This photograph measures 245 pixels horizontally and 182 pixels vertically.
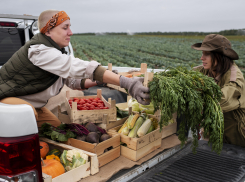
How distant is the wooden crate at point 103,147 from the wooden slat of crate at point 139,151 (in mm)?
75

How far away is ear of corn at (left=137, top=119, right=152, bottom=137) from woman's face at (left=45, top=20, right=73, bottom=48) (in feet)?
4.23

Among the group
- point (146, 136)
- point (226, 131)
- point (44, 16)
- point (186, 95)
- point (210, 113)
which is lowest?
point (226, 131)

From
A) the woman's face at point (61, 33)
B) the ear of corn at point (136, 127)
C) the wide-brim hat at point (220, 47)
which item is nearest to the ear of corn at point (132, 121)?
the ear of corn at point (136, 127)

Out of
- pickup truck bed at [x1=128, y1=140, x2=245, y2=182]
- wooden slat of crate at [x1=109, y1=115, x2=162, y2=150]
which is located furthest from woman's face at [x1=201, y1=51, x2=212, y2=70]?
wooden slat of crate at [x1=109, y1=115, x2=162, y2=150]

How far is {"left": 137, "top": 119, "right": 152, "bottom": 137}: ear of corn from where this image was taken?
242 cm

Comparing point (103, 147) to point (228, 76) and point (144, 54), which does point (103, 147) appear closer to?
point (228, 76)

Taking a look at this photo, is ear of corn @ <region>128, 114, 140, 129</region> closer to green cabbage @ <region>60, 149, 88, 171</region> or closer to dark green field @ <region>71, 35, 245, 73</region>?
green cabbage @ <region>60, 149, 88, 171</region>

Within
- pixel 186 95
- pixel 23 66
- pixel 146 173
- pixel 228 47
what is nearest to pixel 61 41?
pixel 23 66

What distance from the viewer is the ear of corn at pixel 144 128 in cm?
242

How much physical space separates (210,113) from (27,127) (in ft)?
5.44

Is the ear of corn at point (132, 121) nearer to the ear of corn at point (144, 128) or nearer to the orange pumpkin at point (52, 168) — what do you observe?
the ear of corn at point (144, 128)

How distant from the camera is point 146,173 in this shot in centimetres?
191

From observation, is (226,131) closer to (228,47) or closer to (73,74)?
(228,47)

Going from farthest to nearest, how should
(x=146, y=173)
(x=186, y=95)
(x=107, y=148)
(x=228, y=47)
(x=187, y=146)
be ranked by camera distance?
(x=228, y=47) < (x=187, y=146) < (x=107, y=148) < (x=186, y=95) < (x=146, y=173)
